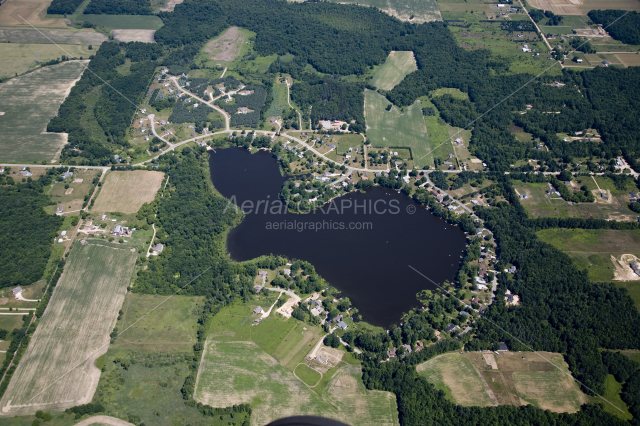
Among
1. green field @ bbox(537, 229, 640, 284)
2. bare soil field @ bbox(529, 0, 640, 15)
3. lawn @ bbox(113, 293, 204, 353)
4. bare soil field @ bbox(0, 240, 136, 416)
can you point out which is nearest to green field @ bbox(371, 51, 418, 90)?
bare soil field @ bbox(529, 0, 640, 15)

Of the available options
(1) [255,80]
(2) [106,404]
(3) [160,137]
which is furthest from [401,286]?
(1) [255,80]

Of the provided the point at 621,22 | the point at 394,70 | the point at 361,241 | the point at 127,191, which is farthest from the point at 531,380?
the point at 621,22

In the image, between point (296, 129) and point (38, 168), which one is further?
point (296, 129)

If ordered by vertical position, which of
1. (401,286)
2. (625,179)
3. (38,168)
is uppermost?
(625,179)

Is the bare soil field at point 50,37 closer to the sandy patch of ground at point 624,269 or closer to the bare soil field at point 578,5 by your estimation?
the bare soil field at point 578,5

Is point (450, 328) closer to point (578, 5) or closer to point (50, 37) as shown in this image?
point (578, 5)

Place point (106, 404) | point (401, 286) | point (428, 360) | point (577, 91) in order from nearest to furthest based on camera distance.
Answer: point (106, 404)
point (428, 360)
point (401, 286)
point (577, 91)

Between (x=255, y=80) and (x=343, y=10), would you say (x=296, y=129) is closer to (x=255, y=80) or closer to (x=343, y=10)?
(x=255, y=80)
